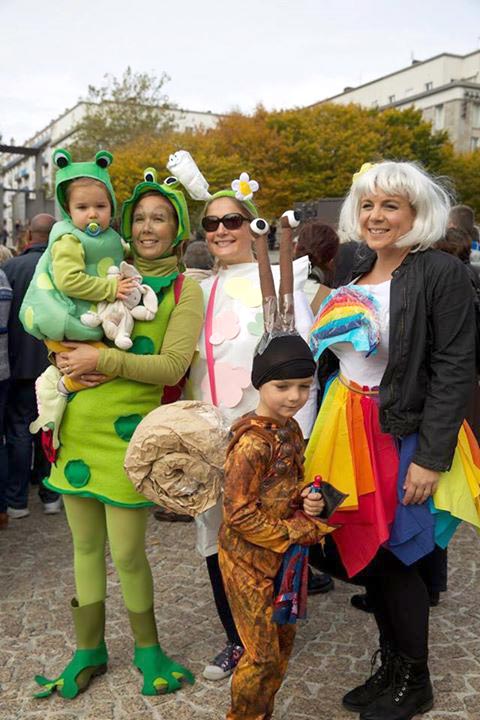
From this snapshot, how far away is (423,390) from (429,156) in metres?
38.3

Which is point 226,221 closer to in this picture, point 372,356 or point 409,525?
point 372,356

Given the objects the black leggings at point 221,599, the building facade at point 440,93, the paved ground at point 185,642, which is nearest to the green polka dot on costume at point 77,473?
the black leggings at point 221,599

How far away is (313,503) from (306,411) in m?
0.73

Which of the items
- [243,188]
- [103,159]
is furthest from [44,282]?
[243,188]

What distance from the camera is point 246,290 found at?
111 inches

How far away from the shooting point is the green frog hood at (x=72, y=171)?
2.59m

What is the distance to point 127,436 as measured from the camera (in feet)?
8.71

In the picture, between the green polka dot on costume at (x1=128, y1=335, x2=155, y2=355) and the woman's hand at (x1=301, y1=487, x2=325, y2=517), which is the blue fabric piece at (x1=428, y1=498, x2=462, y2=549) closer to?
the woman's hand at (x1=301, y1=487, x2=325, y2=517)

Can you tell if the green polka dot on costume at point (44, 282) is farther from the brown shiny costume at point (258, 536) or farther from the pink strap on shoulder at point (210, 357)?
the brown shiny costume at point (258, 536)

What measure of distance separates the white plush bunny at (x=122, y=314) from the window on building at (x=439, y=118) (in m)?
63.2

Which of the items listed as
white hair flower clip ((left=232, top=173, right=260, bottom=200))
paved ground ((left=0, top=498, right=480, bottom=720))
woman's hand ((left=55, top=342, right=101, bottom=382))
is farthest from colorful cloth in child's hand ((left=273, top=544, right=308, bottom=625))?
white hair flower clip ((left=232, top=173, right=260, bottom=200))

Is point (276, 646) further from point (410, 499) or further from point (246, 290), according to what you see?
point (246, 290)

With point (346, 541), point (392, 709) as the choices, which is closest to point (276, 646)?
point (346, 541)

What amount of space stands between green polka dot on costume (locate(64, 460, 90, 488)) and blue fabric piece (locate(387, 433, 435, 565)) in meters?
1.19
